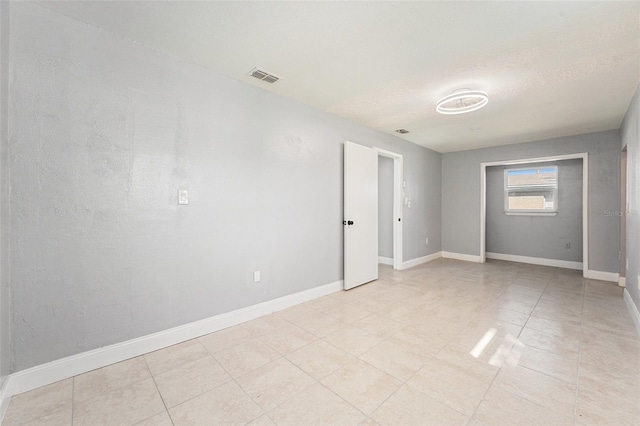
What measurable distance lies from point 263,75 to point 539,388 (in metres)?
3.38

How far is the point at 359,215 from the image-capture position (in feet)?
13.5

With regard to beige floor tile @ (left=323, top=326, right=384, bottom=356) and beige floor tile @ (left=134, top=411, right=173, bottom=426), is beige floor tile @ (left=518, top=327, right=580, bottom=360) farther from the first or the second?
beige floor tile @ (left=134, top=411, right=173, bottom=426)

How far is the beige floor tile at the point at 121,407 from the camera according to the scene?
60.7 inches

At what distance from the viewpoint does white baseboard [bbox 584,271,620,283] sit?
437cm

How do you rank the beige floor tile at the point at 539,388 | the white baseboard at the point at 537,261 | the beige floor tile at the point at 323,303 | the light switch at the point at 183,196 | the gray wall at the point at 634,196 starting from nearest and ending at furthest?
the beige floor tile at the point at 539,388 < the light switch at the point at 183,196 < the gray wall at the point at 634,196 < the beige floor tile at the point at 323,303 < the white baseboard at the point at 537,261

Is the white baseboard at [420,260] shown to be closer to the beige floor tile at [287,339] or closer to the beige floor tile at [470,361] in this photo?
the beige floor tile at [470,361]

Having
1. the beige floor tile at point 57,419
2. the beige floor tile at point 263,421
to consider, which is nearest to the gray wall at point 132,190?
the beige floor tile at point 57,419

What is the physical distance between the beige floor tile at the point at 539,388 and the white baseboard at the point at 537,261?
4813 millimetres

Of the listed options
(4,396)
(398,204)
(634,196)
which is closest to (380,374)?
(4,396)

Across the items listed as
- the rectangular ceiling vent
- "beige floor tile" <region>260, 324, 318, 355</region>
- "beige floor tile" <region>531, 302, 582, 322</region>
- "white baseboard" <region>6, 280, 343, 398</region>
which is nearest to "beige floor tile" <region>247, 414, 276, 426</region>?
"beige floor tile" <region>260, 324, 318, 355</region>

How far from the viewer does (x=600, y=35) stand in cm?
203

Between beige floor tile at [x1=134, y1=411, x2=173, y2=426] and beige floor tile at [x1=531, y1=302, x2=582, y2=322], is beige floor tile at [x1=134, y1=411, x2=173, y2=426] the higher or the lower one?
the lower one

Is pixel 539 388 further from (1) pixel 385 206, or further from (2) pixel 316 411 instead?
(1) pixel 385 206

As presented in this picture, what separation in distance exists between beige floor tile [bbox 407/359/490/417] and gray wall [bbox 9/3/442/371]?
5.83ft
